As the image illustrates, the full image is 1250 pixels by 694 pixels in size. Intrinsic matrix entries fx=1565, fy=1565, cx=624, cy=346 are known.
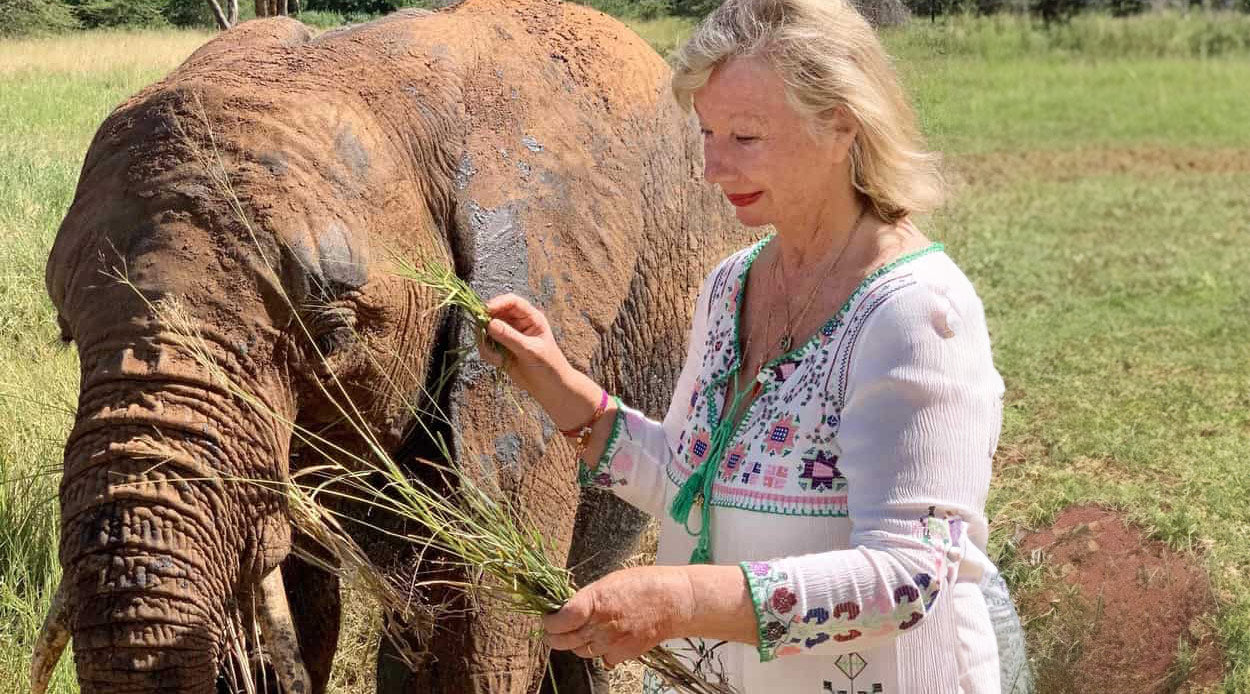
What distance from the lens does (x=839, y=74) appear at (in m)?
2.62

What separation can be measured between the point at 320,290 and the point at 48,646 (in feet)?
2.96

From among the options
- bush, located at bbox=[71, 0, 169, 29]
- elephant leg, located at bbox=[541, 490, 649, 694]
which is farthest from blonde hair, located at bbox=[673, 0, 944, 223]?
bush, located at bbox=[71, 0, 169, 29]

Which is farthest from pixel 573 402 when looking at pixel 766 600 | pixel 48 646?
pixel 48 646

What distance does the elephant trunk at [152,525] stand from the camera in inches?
113

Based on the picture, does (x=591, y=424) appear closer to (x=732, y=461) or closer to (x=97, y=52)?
(x=732, y=461)

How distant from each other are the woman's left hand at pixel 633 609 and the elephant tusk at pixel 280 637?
1.24 meters

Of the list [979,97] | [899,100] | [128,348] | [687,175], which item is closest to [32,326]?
[687,175]

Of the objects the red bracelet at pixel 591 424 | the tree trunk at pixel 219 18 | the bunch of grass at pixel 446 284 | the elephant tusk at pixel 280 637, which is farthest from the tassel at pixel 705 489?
the tree trunk at pixel 219 18

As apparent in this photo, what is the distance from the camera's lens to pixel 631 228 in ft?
14.1

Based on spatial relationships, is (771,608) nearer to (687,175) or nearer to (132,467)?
(132,467)

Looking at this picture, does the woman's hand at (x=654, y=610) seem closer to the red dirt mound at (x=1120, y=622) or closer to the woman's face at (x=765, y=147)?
the woman's face at (x=765, y=147)

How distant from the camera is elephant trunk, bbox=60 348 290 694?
113 inches

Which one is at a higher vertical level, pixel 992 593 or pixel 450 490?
pixel 450 490

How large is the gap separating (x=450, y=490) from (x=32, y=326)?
11.8 ft
